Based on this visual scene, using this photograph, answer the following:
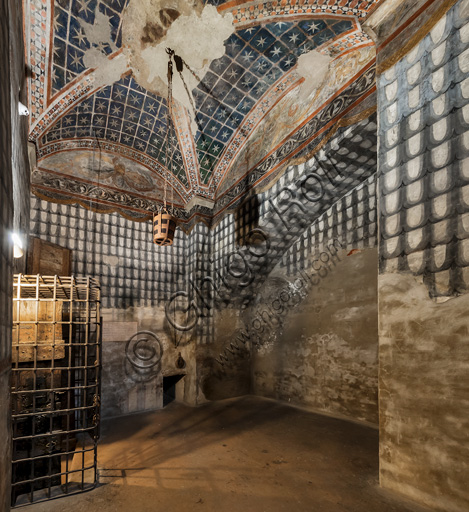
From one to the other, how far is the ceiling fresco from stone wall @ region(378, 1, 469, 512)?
1.26 metres

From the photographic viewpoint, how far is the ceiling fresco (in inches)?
188

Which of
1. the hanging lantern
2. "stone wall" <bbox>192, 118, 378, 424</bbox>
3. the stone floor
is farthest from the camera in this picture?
"stone wall" <bbox>192, 118, 378, 424</bbox>

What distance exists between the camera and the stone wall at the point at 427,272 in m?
2.96

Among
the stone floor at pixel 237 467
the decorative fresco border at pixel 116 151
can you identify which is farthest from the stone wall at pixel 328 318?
the decorative fresco border at pixel 116 151

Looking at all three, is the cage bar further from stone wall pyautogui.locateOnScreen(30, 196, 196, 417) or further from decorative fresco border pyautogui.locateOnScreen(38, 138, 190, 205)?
decorative fresco border pyautogui.locateOnScreen(38, 138, 190, 205)

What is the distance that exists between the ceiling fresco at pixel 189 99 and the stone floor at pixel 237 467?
5131 mm

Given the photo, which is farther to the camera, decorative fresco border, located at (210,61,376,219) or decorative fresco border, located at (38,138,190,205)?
decorative fresco border, located at (38,138,190,205)

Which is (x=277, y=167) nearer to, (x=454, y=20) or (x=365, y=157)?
(x=365, y=157)

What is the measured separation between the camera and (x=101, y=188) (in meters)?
7.83

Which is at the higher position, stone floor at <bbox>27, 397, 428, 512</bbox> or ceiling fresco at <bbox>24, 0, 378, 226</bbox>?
ceiling fresco at <bbox>24, 0, 378, 226</bbox>

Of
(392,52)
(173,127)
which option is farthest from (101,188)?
(392,52)

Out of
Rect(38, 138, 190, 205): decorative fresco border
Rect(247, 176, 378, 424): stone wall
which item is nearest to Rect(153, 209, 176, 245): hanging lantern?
Rect(38, 138, 190, 205): decorative fresco border

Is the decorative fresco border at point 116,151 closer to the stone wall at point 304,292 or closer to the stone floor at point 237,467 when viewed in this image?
the stone wall at point 304,292

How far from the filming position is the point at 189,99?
21.4ft
